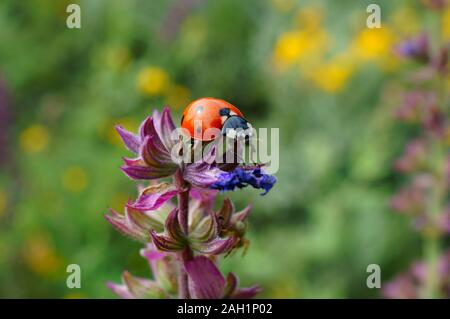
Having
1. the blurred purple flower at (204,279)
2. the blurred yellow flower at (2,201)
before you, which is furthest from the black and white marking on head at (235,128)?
the blurred yellow flower at (2,201)

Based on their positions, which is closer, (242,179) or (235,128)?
(242,179)

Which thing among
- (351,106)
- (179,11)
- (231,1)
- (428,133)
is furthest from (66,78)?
(428,133)

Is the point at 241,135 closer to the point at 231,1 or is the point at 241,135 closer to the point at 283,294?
the point at 283,294

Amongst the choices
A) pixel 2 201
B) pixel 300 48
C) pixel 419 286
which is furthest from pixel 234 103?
pixel 419 286

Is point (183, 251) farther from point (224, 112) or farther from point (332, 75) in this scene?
point (332, 75)

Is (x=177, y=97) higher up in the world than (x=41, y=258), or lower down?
higher up

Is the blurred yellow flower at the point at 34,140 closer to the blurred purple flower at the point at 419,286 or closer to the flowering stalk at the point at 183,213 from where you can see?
the blurred purple flower at the point at 419,286
